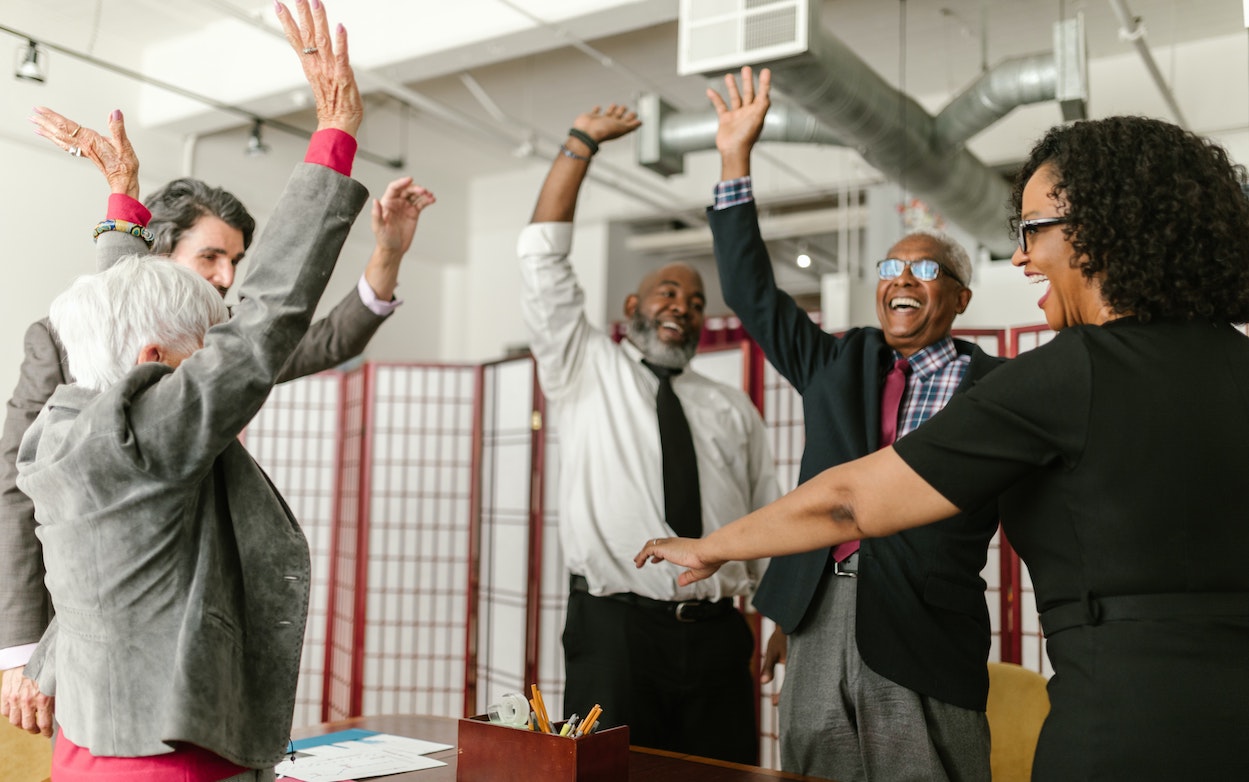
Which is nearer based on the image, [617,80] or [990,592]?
[990,592]

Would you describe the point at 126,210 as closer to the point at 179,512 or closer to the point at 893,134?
the point at 179,512

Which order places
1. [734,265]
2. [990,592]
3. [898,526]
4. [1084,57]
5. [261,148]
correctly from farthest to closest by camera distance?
[261,148]
[1084,57]
[990,592]
[734,265]
[898,526]

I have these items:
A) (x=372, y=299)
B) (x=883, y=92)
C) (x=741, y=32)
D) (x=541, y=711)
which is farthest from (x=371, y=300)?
(x=883, y=92)

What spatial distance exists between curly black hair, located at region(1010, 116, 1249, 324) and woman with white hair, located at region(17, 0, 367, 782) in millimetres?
940

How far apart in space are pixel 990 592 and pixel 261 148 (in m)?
5.23

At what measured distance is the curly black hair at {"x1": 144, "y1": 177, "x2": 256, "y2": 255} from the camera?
2.20 metres

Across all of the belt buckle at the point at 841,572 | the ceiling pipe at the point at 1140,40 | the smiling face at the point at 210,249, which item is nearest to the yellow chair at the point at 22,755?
the smiling face at the point at 210,249

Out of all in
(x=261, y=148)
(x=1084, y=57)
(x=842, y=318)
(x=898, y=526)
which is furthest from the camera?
(x=261, y=148)

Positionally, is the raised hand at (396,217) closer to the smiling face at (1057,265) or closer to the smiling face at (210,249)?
the smiling face at (210,249)

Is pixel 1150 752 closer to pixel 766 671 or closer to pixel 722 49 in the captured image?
pixel 766 671

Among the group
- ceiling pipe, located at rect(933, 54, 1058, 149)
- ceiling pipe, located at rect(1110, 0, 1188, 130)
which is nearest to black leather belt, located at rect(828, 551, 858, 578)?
ceiling pipe, located at rect(933, 54, 1058, 149)

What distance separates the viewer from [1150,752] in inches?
46.1

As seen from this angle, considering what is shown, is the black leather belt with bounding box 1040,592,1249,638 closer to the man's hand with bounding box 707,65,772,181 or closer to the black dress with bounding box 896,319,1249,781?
the black dress with bounding box 896,319,1249,781

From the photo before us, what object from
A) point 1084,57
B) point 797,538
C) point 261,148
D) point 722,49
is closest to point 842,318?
point 1084,57
